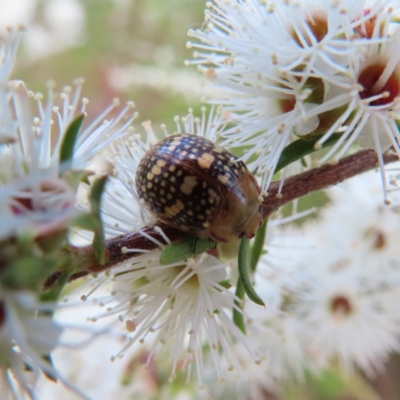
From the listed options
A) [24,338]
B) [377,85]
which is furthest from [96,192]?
[377,85]

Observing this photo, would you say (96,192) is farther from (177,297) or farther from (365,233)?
(365,233)

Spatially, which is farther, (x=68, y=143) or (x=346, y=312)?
(x=346, y=312)

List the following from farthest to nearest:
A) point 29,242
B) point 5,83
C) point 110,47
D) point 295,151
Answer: point 110,47
point 295,151
point 5,83
point 29,242

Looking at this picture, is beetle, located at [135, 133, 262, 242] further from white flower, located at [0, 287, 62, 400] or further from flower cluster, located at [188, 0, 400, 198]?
white flower, located at [0, 287, 62, 400]

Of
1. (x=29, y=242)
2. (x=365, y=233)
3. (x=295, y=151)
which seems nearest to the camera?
(x=29, y=242)

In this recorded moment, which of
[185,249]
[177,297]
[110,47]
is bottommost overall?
[177,297]

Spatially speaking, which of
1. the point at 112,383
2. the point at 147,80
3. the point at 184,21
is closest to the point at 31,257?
the point at 112,383

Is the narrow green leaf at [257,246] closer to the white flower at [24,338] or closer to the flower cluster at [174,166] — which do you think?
the flower cluster at [174,166]

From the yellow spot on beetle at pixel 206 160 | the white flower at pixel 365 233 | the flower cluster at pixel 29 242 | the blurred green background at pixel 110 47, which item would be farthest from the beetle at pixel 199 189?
the blurred green background at pixel 110 47
